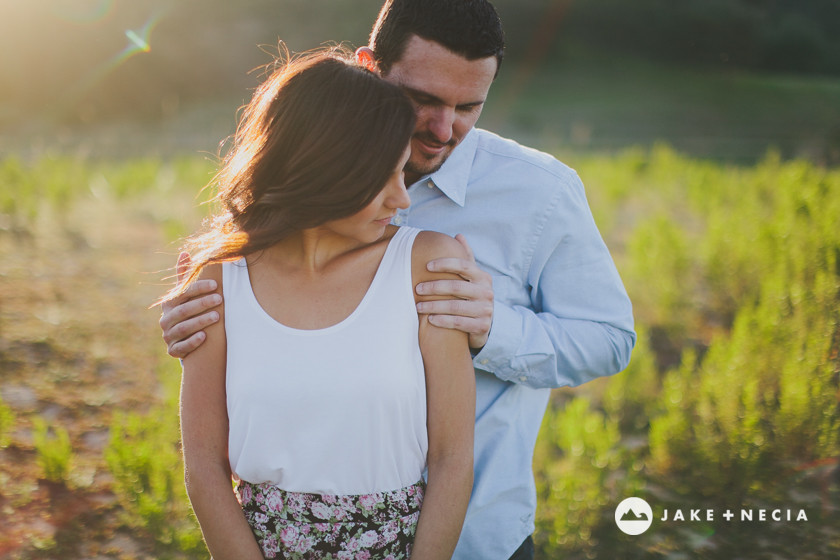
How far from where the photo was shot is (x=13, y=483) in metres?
2.75

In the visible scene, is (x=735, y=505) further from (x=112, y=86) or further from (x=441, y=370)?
(x=112, y=86)

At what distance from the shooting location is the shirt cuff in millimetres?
1579

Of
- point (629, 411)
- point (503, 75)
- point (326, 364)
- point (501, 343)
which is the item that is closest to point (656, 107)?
point (503, 75)

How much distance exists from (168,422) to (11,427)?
81 centimetres

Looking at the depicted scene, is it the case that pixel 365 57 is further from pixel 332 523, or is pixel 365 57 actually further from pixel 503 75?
pixel 503 75

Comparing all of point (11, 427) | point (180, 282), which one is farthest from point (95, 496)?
point (180, 282)

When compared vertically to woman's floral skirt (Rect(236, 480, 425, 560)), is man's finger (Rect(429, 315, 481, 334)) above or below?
above

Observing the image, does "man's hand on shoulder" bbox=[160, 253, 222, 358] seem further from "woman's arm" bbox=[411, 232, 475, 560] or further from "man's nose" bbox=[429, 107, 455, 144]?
"man's nose" bbox=[429, 107, 455, 144]

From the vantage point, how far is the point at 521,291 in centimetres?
181

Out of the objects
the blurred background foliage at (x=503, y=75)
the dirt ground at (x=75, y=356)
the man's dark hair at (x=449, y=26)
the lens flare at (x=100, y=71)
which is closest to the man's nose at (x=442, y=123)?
the man's dark hair at (x=449, y=26)

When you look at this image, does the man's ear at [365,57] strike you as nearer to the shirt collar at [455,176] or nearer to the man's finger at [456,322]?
the shirt collar at [455,176]

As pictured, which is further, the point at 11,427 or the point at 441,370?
the point at 11,427
